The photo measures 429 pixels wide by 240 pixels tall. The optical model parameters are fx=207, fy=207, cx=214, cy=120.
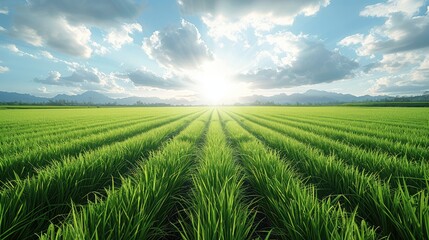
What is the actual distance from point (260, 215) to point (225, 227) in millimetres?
1782

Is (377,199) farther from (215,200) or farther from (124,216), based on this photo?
(124,216)

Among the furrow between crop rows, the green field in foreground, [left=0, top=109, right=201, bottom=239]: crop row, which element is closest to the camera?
the furrow between crop rows

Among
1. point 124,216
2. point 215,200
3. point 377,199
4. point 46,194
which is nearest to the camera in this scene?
point 124,216

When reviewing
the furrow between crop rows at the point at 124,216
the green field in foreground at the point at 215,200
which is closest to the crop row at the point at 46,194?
the green field in foreground at the point at 215,200

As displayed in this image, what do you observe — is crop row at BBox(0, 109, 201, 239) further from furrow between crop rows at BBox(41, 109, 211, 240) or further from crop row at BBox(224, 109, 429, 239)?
crop row at BBox(224, 109, 429, 239)

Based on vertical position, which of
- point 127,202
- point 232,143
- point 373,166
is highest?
point 127,202

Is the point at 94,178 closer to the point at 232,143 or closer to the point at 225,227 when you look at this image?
the point at 225,227

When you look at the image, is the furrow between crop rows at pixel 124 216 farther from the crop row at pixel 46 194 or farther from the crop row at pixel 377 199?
the crop row at pixel 377 199

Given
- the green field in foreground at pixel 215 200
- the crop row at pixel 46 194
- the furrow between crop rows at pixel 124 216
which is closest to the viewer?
the furrow between crop rows at pixel 124 216

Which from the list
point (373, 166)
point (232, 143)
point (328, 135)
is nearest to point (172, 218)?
point (373, 166)

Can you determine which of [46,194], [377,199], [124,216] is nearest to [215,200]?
[124,216]

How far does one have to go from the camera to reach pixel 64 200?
362cm

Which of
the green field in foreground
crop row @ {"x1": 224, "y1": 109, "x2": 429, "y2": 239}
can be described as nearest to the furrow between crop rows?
the green field in foreground

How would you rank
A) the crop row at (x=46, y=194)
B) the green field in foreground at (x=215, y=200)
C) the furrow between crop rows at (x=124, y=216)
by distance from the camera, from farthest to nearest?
the crop row at (x=46, y=194), the green field in foreground at (x=215, y=200), the furrow between crop rows at (x=124, y=216)
